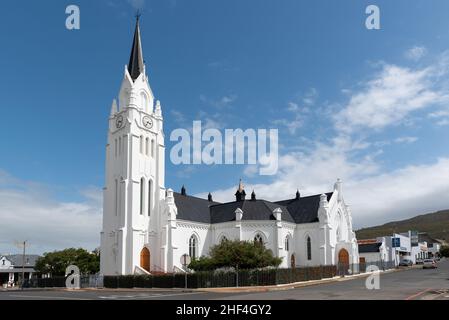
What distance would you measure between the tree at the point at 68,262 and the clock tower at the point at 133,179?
17830 mm

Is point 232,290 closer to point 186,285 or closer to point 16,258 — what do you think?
point 186,285

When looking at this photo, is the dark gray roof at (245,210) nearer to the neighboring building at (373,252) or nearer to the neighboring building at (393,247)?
the neighboring building at (373,252)

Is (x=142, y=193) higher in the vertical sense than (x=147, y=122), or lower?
lower

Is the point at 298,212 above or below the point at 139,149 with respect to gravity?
below

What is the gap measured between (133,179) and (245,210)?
15.1 meters

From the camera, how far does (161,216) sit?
177ft

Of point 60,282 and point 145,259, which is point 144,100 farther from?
point 60,282

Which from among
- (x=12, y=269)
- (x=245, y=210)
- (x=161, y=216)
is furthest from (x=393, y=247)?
(x=12, y=269)

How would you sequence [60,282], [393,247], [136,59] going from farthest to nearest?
[393,247] < [136,59] < [60,282]

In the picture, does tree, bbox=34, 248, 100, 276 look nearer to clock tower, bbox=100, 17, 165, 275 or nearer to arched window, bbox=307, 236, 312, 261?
clock tower, bbox=100, 17, 165, 275
